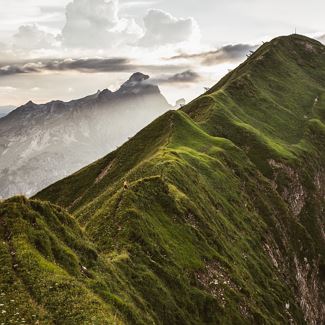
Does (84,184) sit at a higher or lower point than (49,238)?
lower

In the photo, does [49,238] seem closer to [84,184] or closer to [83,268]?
[83,268]

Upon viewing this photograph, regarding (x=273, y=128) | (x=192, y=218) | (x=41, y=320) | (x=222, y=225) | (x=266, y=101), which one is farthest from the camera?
(x=266, y=101)

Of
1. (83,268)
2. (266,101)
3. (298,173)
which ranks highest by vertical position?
(83,268)

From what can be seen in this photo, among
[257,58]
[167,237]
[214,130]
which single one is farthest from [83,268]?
[257,58]

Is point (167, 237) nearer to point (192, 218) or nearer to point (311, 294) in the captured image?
point (192, 218)

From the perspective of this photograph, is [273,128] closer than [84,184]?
No

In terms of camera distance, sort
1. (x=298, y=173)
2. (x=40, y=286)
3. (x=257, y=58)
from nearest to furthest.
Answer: (x=40, y=286) < (x=298, y=173) < (x=257, y=58)

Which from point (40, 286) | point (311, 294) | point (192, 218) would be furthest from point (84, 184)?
point (40, 286)
